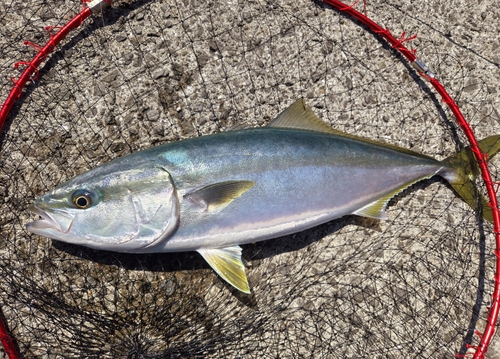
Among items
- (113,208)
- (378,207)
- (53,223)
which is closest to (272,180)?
(378,207)

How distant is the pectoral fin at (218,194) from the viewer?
6.59ft

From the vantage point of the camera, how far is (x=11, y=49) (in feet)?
7.96

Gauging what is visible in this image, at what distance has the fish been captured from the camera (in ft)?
6.48

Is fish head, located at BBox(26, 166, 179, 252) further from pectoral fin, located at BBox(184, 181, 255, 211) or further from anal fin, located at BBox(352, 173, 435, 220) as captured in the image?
anal fin, located at BBox(352, 173, 435, 220)

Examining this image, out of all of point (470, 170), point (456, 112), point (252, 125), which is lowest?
point (470, 170)

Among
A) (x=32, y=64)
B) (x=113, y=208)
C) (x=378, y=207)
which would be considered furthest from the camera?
(x=378, y=207)

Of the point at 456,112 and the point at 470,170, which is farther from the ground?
the point at 456,112

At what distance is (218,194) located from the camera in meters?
2.02

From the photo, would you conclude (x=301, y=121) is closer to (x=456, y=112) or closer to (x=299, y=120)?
(x=299, y=120)

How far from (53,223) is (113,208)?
0.32 metres

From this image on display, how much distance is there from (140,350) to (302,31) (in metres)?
2.17

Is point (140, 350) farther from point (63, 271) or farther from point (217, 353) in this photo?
point (63, 271)

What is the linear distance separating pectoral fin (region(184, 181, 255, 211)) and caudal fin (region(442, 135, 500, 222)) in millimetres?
1292

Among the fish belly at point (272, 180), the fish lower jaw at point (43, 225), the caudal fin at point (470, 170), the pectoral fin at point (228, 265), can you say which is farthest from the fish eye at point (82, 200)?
the caudal fin at point (470, 170)
